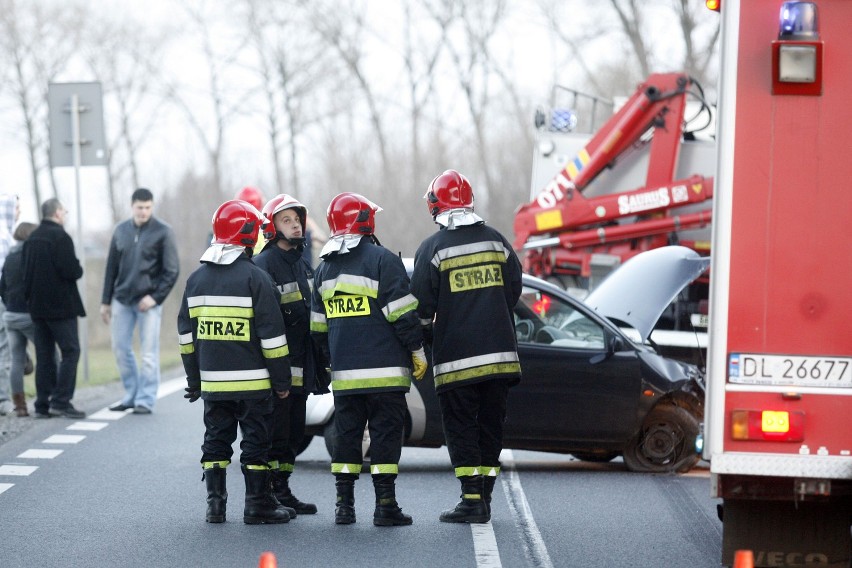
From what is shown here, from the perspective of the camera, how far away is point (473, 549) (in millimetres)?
7270

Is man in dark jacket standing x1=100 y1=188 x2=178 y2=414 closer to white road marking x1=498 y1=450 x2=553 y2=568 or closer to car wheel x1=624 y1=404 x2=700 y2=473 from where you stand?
white road marking x1=498 y1=450 x2=553 y2=568

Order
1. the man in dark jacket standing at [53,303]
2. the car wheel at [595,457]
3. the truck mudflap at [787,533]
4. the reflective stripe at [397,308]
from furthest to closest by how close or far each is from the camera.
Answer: the man in dark jacket standing at [53,303] → the car wheel at [595,457] → the reflective stripe at [397,308] → the truck mudflap at [787,533]

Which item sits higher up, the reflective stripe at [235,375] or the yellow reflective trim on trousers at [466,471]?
the reflective stripe at [235,375]

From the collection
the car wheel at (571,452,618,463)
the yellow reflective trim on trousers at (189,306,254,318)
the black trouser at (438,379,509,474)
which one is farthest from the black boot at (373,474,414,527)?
the car wheel at (571,452,618,463)

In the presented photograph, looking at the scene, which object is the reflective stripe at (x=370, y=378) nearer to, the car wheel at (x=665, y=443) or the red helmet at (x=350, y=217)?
the red helmet at (x=350, y=217)

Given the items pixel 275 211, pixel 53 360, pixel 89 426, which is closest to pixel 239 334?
pixel 275 211

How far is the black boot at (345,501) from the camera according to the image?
26.1 feet

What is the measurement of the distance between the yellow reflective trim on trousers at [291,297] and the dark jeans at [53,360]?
500 centimetres

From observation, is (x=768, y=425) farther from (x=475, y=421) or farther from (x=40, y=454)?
(x=40, y=454)

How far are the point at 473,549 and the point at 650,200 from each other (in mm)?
9604

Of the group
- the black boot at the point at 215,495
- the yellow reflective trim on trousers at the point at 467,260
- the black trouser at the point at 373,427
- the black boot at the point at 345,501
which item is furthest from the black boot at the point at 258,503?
the yellow reflective trim on trousers at the point at 467,260

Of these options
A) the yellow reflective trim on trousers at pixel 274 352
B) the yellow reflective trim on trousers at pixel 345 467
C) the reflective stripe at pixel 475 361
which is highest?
the yellow reflective trim on trousers at pixel 274 352

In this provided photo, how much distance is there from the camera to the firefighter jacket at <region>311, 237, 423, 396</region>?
786 centimetres

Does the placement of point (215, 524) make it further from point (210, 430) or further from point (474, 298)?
point (474, 298)
